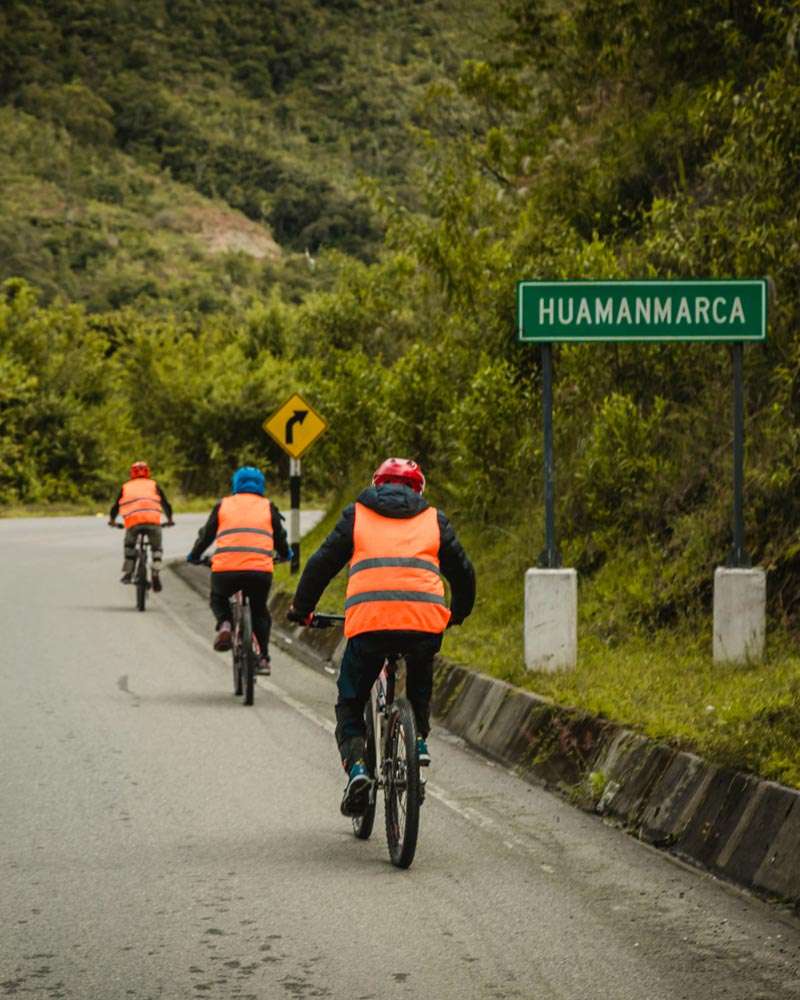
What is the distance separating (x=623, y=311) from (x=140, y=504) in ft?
36.2

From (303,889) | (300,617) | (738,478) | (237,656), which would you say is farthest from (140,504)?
(303,889)

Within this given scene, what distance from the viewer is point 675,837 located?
776 centimetres

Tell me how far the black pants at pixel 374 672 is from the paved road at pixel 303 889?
0.59 m

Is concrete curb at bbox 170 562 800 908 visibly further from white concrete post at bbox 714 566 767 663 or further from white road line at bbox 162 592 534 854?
white concrete post at bbox 714 566 767 663

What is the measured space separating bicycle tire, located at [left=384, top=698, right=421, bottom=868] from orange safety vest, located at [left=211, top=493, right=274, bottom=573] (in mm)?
5629

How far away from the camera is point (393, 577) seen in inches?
297

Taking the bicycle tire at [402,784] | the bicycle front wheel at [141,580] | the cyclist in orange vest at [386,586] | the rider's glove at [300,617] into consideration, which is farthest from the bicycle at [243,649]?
the bicycle front wheel at [141,580]

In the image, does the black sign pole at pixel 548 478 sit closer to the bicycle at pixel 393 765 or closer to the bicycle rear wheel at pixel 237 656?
the bicycle rear wheel at pixel 237 656

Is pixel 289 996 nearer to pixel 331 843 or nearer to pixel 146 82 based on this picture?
pixel 331 843

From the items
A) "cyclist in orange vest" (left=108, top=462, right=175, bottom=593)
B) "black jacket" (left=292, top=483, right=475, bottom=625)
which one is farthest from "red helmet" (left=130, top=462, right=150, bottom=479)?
"black jacket" (left=292, top=483, right=475, bottom=625)

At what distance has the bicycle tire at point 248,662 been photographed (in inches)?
503

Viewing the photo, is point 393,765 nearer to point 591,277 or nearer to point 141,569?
point 591,277

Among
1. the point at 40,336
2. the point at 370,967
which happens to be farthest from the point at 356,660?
the point at 40,336

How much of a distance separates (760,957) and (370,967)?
56.6 inches
